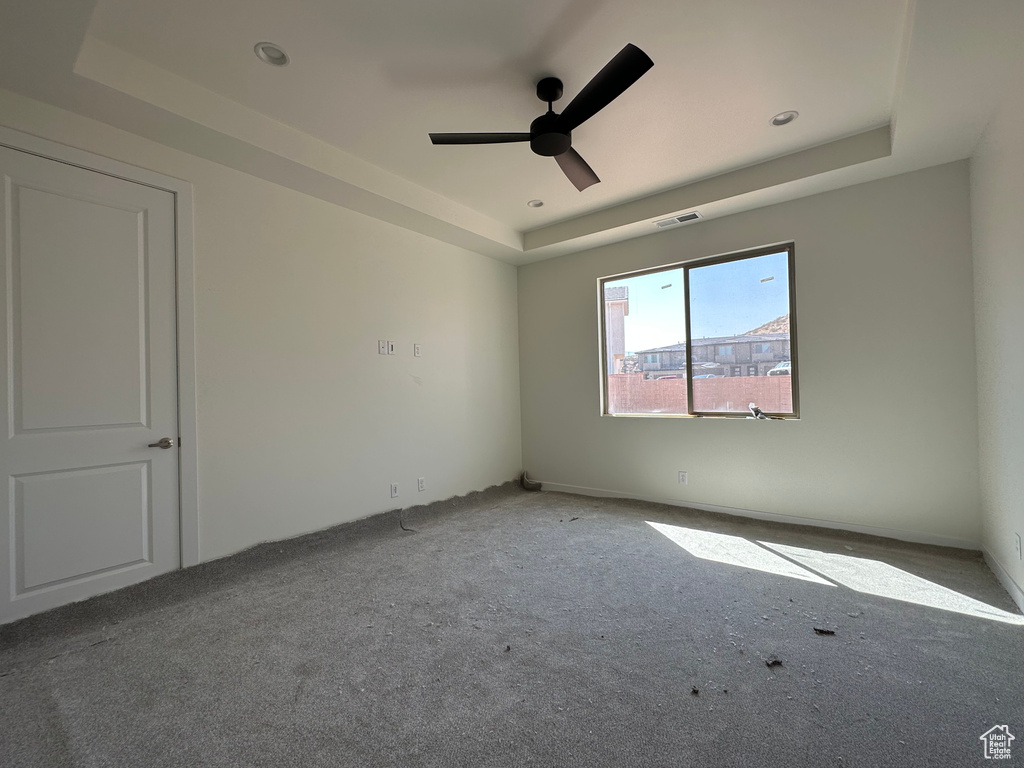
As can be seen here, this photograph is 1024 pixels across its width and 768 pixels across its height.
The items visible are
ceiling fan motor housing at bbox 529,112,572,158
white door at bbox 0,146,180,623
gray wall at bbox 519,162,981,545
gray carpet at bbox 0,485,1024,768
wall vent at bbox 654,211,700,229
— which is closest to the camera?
gray carpet at bbox 0,485,1024,768

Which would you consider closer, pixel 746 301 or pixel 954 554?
pixel 954 554

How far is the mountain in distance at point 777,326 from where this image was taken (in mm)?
3707

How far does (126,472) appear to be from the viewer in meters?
2.46

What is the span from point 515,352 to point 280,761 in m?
4.36

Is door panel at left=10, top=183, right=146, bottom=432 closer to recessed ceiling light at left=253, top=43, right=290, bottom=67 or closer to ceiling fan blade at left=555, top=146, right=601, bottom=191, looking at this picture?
recessed ceiling light at left=253, top=43, right=290, bottom=67

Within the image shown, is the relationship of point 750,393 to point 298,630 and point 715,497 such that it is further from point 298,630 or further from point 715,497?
point 298,630

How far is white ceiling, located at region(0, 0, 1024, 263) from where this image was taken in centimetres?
197

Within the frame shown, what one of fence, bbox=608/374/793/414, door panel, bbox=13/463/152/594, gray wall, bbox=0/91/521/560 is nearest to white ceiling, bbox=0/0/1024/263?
gray wall, bbox=0/91/521/560

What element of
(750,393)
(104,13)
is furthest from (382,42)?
(750,393)

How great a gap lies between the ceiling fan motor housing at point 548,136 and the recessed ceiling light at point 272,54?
1332 mm

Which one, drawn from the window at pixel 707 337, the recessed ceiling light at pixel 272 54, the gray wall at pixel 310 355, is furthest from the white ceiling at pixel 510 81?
the window at pixel 707 337

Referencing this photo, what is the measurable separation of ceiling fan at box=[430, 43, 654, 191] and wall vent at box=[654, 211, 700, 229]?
141 cm

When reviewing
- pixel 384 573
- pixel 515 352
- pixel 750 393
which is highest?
pixel 515 352

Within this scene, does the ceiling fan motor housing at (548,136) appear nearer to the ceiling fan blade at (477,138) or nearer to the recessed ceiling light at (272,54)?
the ceiling fan blade at (477,138)
